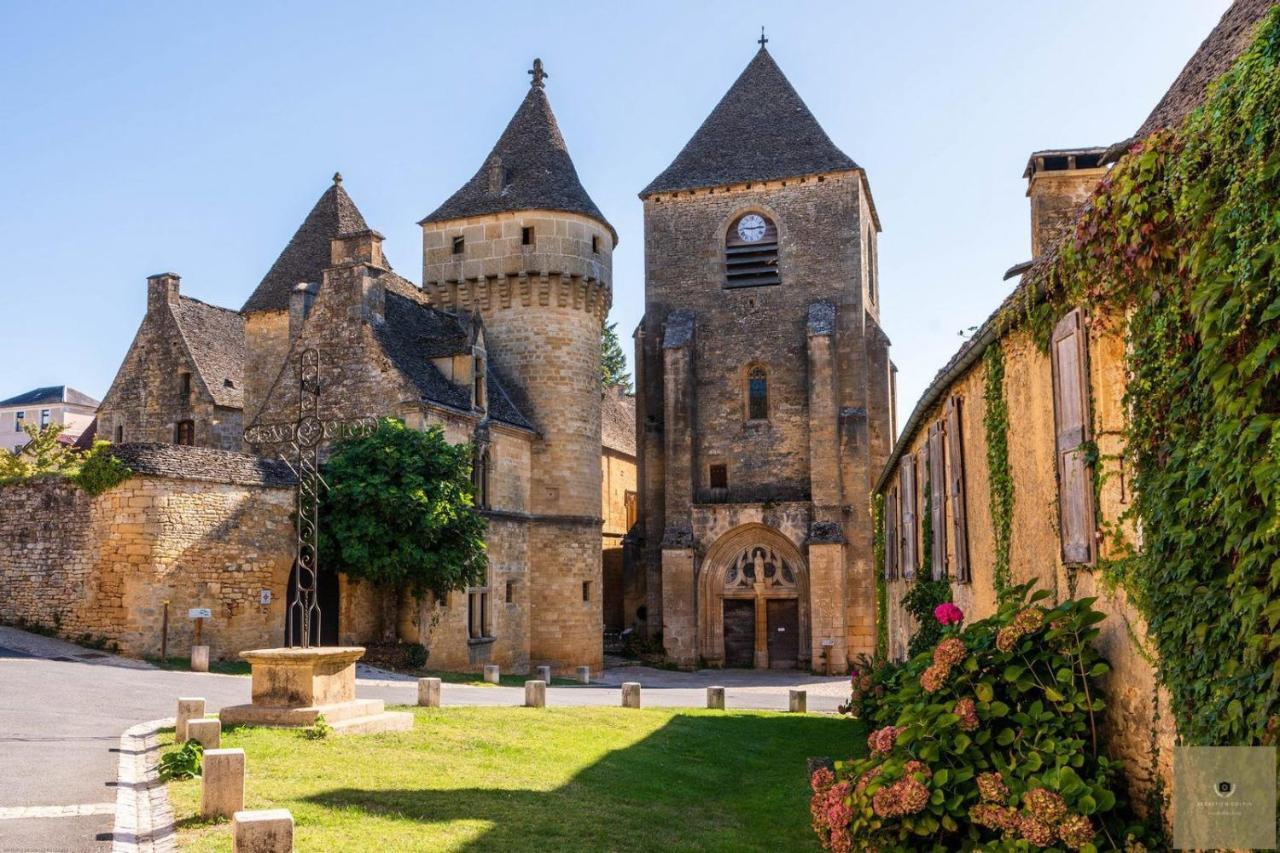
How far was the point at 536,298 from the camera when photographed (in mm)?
32938

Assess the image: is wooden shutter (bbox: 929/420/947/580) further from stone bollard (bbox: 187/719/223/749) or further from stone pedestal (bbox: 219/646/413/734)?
stone bollard (bbox: 187/719/223/749)

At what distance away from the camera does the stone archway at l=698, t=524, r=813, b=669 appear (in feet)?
114

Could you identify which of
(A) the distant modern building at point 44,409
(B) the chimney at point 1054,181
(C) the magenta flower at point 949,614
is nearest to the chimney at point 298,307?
(B) the chimney at point 1054,181

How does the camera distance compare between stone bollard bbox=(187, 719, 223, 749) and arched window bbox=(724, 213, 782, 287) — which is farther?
arched window bbox=(724, 213, 782, 287)

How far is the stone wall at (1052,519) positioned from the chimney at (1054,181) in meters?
2.35

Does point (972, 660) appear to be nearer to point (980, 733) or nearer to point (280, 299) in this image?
point (980, 733)

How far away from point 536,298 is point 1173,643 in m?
28.3

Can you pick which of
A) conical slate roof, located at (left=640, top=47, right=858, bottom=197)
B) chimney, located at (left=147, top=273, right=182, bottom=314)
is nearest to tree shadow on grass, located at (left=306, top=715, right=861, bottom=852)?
conical slate roof, located at (left=640, top=47, right=858, bottom=197)

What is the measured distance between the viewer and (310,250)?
35.5 metres

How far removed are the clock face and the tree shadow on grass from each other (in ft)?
79.7

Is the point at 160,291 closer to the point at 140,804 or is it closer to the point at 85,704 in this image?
the point at 85,704

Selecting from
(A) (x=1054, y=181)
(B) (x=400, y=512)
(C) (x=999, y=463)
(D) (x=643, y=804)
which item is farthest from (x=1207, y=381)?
(B) (x=400, y=512)

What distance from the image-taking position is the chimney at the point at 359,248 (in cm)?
2991

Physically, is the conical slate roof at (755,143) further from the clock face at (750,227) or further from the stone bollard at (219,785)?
the stone bollard at (219,785)
